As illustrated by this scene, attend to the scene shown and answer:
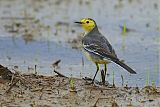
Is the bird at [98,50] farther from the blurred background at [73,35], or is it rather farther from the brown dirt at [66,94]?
the blurred background at [73,35]

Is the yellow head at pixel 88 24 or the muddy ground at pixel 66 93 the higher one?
the yellow head at pixel 88 24

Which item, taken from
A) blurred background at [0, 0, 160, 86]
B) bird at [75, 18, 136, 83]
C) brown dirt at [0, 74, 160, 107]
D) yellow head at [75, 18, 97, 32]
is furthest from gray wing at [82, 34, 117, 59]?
blurred background at [0, 0, 160, 86]

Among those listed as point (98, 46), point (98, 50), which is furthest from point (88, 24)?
point (98, 50)

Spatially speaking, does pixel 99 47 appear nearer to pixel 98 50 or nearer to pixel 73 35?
pixel 98 50

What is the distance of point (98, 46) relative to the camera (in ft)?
30.7

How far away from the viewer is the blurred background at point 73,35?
35.5 feet

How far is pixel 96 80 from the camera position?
9.59 metres

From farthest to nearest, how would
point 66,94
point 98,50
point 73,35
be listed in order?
point 73,35
point 98,50
point 66,94

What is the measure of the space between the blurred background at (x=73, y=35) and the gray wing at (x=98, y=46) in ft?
2.10

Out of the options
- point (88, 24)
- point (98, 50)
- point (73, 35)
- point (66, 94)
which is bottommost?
point (66, 94)

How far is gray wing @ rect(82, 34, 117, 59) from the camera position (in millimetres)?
9106

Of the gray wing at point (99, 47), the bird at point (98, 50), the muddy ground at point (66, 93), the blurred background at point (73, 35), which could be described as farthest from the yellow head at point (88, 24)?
the muddy ground at point (66, 93)

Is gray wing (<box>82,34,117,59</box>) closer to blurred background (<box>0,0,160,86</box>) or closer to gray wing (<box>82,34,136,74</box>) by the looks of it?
gray wing (<box>82,34,136,74</box>)

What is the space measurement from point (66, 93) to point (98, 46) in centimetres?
116
